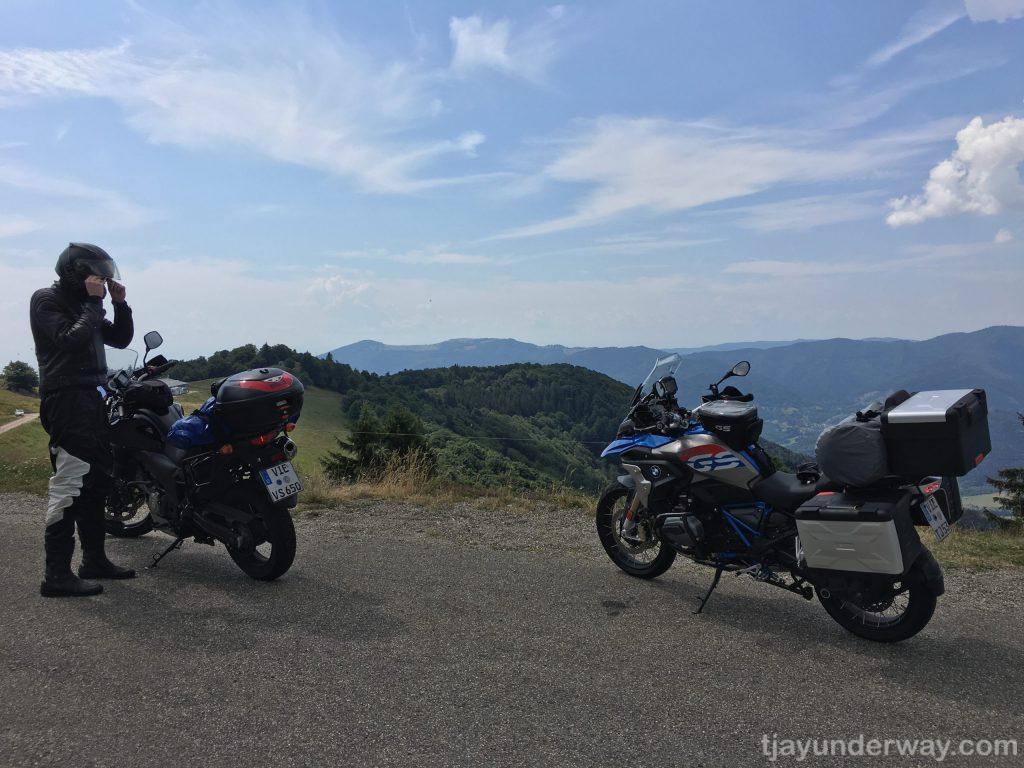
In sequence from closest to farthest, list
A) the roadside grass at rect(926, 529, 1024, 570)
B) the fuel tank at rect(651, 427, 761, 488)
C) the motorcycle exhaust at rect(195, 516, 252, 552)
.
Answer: the fuel tank at rect(651, 427, 761, 488)
the motorcycle exhaust at rect(195, 516, 252, 552)
the roadside grass at rect(926, 529, 1024, 570)

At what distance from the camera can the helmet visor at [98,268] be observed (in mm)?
4754

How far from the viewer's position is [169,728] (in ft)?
9.59

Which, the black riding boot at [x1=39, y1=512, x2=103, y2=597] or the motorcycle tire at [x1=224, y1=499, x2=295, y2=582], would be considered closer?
the black riding boot at [x1=39, y1=512, x2=103, y2=597]

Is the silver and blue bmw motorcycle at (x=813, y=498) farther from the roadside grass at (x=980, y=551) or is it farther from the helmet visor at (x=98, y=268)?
the helmet visor at (x=98, y=268)

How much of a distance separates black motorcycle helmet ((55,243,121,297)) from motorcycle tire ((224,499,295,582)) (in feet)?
→ 6.01

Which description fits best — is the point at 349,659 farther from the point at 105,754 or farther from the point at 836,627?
the point at 836,627

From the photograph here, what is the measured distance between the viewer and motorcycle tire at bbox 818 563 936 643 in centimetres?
364

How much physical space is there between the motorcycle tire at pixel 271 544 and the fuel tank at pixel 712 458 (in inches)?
106

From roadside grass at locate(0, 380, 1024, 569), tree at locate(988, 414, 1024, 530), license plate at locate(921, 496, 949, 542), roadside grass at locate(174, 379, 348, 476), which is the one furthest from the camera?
roadside grass at locate(174, 379, 348, 476)

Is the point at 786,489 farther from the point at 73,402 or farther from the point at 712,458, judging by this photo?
the point at 73,402

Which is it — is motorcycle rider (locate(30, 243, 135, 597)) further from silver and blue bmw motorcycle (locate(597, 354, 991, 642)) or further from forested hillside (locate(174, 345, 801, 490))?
forested hillside (locate(174, 345, 801, 490))

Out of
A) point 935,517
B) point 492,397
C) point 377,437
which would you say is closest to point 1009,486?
point 377,437

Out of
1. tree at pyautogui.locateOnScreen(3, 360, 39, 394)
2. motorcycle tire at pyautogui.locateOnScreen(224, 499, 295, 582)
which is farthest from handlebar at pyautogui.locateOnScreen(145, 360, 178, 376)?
tree at pyautogui.locateOnScreen(3, 360, 39, 394)

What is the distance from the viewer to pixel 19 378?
62.5m
